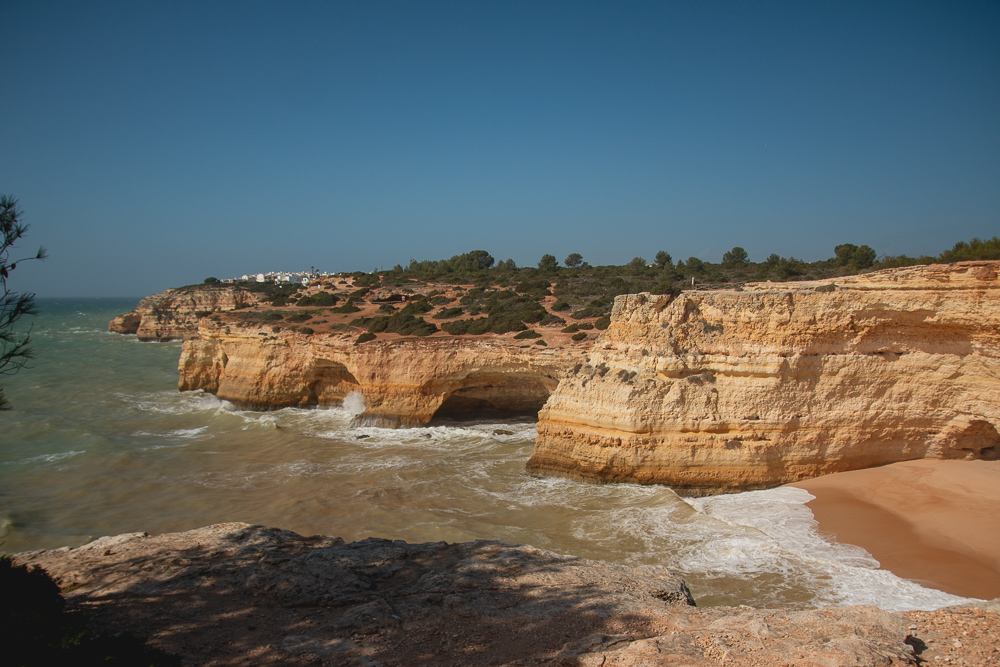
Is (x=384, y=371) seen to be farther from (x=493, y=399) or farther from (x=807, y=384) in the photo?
(x=807, y=384)

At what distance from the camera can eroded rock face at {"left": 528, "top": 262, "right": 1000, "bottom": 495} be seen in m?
9.90

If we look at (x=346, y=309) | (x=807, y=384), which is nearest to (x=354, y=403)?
(x=346, y=309)

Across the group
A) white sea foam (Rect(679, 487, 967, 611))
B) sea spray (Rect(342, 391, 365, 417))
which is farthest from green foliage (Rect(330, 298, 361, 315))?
white sea foam (Rect(679, 487, 967, 611))

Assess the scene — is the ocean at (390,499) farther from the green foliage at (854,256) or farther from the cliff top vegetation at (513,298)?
the green foliage at (854,256)

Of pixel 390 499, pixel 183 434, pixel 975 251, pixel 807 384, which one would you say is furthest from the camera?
pixel 183 434

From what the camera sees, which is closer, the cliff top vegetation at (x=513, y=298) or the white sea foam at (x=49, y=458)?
the white sea foam at (x=49, y=458)

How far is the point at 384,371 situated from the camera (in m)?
17.1

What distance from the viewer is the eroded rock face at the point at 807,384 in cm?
990

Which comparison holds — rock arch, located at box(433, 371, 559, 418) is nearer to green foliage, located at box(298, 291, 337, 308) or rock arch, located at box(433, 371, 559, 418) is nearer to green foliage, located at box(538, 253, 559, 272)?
green foliage, located at box(298, 291, 337, 308)

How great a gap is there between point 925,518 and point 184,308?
5588 cm

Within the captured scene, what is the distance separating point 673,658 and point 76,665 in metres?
4.09

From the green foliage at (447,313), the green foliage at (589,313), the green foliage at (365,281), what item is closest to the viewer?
the green foliage at (589,313)

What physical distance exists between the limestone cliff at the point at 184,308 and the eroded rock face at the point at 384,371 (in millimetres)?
27671

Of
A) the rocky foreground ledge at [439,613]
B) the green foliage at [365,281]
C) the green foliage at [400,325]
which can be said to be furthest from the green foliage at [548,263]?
the rocky foreground ledge at [439,613]
